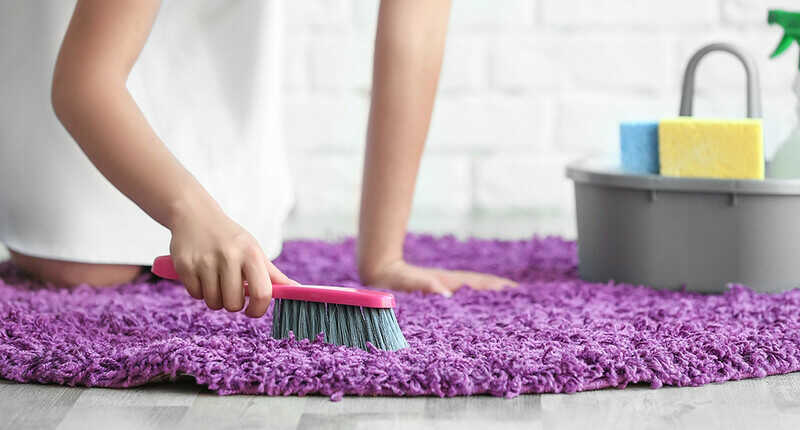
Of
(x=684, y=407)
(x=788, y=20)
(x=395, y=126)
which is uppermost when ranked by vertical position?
(x=788, y=20)

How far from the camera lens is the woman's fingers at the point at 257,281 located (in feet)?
2.77

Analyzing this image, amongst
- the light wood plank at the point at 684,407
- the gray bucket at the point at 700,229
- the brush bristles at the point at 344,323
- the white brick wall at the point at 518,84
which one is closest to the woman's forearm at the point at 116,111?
the brush bristles at the point at 344,323

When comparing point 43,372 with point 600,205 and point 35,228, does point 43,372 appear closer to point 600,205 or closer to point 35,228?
point 35,228

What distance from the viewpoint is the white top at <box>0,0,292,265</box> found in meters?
1.31

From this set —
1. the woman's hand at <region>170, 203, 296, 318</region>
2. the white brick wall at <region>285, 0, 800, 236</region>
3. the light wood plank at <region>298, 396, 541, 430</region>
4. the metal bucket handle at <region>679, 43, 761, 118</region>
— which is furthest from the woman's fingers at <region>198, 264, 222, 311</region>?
the white brick wall at <region>285, 0, 800, 236</region>

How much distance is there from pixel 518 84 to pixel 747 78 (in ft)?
2.59

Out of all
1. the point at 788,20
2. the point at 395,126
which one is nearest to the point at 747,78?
the point at 788,20

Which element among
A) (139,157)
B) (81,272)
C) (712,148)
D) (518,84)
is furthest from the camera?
(518,84)

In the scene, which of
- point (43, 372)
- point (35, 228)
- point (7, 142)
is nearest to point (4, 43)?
point (7, 142)

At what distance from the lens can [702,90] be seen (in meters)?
2.00

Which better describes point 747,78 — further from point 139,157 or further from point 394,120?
point 139,157

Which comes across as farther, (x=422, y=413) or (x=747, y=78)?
(x=747, y=78)

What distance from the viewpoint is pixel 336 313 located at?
0.91 metres

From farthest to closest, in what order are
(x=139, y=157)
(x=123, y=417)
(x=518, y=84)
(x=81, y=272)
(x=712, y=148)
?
(x=518, y=84)
(x=81, y=272)
(x=712, y=148)
(x=139, y=157)
(x=123, y=417)
